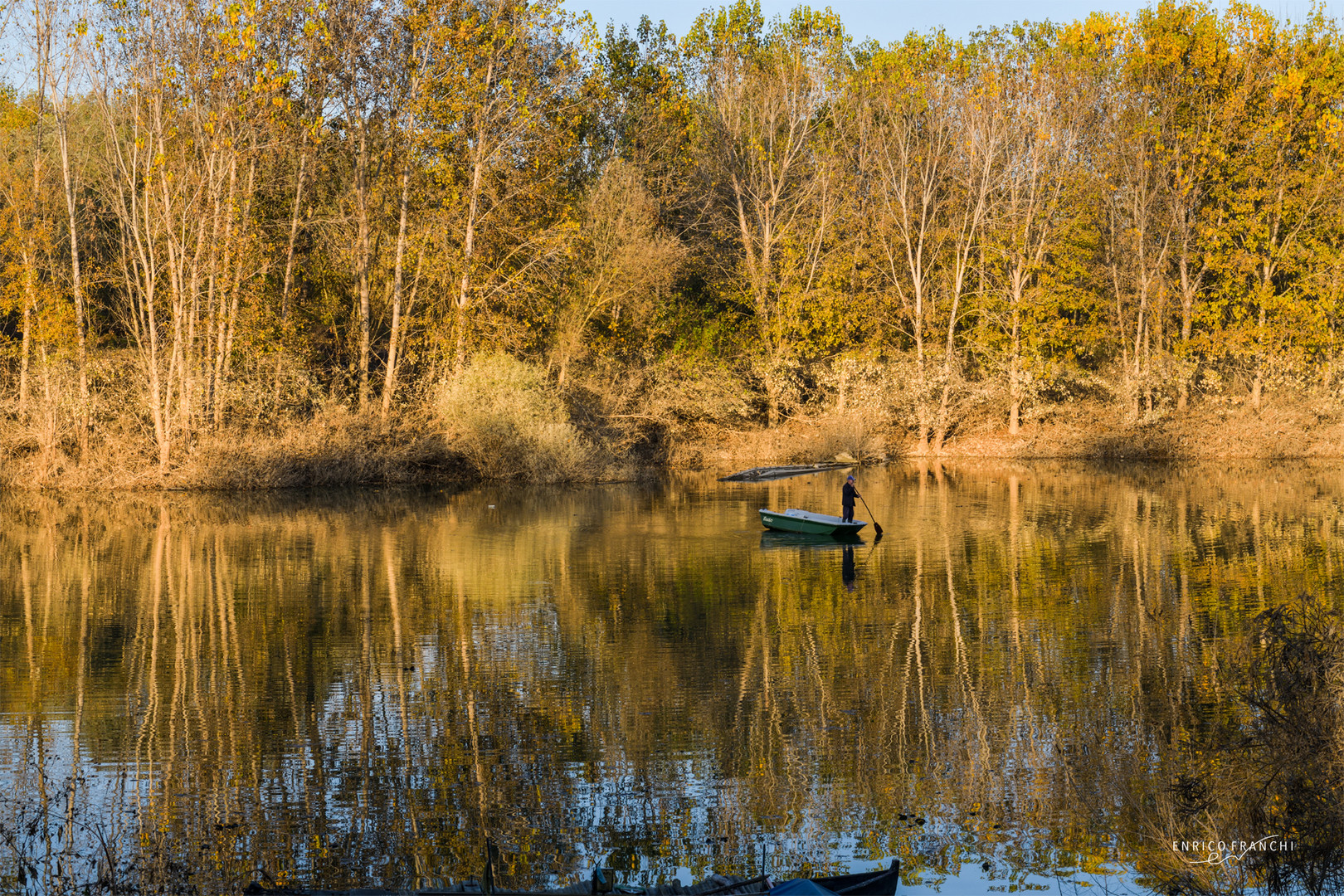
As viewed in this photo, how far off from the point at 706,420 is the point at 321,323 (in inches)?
635

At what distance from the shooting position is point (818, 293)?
54.9m

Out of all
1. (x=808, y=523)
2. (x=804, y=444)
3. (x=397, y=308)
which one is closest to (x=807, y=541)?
(x=808, y=523)

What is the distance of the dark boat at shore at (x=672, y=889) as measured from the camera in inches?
301

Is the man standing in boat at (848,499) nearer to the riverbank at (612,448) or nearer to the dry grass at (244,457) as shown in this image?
the riverbank at (612,448)

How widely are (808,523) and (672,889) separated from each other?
20.7 m

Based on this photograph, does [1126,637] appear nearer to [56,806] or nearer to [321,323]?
[56,806]

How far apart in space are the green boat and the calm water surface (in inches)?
19.7

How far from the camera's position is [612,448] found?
47875 mm

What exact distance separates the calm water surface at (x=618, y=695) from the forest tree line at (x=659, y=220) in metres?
15.1

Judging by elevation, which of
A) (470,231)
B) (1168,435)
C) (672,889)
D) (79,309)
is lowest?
(672,889)

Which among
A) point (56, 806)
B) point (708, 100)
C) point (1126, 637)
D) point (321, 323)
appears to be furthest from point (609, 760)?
point (708, 100)

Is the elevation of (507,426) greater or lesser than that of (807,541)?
greater
